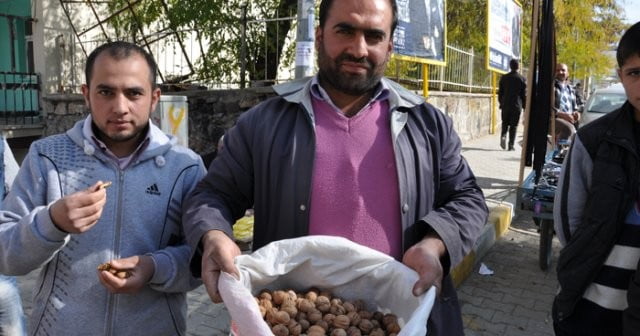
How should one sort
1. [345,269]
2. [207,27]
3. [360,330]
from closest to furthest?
[360,330] < [345,269] < [207,27]

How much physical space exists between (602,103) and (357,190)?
10199 millimetres

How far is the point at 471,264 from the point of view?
4832mm

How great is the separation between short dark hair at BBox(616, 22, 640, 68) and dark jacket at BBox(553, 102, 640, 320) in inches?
7.6

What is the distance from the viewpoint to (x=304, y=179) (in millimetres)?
1690

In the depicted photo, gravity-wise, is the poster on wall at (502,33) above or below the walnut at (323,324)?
above

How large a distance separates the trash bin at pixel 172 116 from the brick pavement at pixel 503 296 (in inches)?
71.0

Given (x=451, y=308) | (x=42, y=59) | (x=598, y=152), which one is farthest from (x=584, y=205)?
(x=42, y=59)

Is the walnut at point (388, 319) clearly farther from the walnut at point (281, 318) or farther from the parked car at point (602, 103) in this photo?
the parked car at point (602, 103)

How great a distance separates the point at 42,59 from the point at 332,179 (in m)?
8.82

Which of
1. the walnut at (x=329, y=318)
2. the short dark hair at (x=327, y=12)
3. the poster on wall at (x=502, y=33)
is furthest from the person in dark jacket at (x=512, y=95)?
the walnut at (x=329, y=318)

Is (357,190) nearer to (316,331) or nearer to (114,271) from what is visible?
(316,331)

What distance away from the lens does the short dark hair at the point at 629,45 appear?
6.74ft

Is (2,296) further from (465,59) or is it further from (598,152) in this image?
(465,59)

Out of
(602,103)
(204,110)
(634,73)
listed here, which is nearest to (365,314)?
(634,73)
